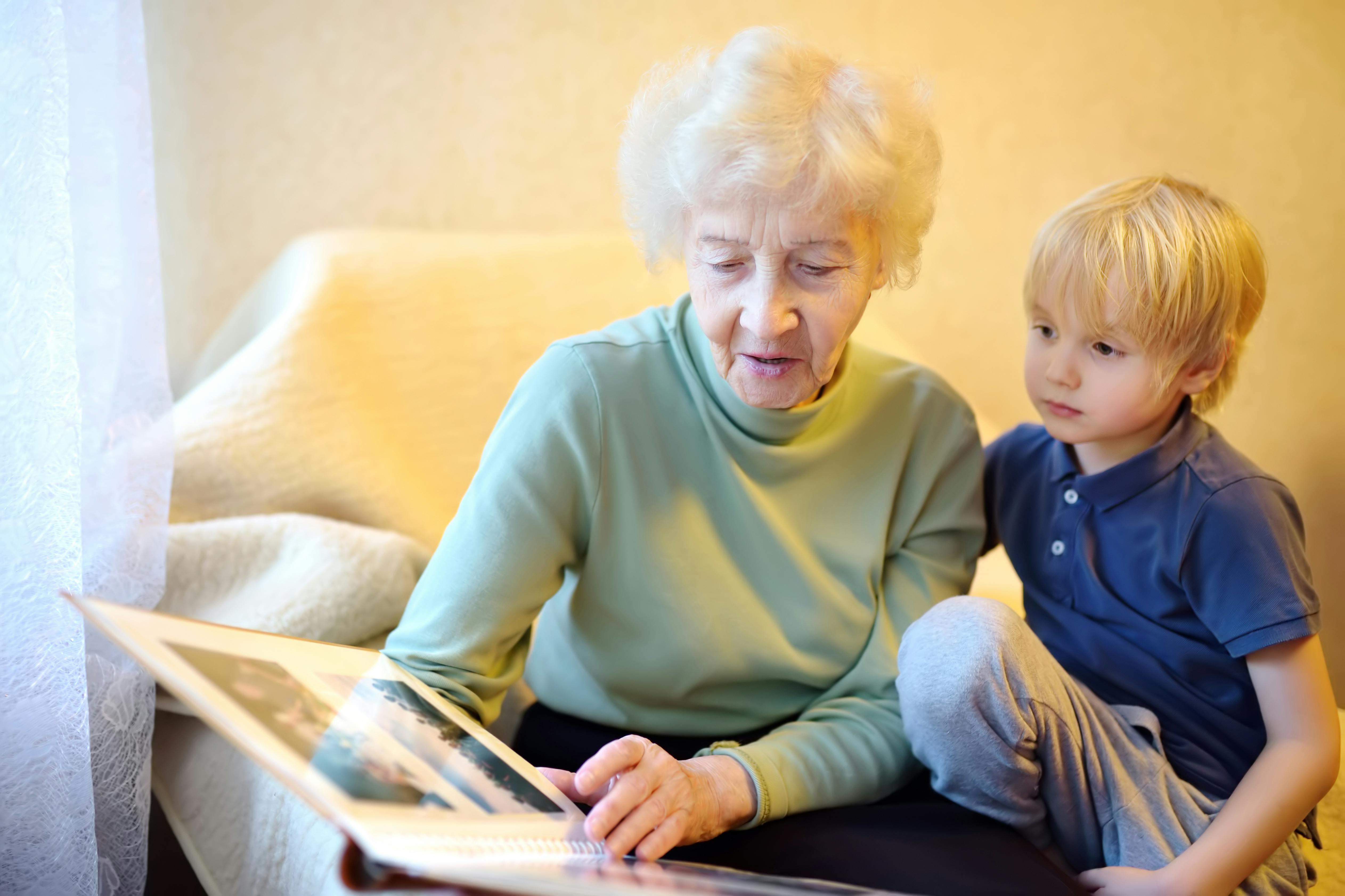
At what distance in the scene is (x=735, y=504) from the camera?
3.52ft

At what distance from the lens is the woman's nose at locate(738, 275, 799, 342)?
3.08 feet

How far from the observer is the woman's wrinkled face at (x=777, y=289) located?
92cm

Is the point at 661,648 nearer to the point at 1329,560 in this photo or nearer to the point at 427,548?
the point at 427,548

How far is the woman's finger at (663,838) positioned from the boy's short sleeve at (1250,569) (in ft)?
1.92

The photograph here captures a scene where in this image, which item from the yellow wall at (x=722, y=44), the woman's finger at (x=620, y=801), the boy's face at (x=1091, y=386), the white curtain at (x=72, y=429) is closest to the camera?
the woman's finger at (x=620, y=801)

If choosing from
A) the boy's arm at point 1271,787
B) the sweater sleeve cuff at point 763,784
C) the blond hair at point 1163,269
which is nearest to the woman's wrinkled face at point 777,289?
the blond hair at point 1163,269

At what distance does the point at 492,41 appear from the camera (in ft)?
6.21

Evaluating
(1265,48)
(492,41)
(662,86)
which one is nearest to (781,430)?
(662,86)

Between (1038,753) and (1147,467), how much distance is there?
1.09 feet

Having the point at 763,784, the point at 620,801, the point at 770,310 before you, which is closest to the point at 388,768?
the point at 620,801

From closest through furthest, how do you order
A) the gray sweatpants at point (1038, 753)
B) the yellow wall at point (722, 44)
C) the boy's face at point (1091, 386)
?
the gray sweatpants at point (1038, 753) → the boy's face at point (1091, 386) → the yellow wall at point (722, 44)

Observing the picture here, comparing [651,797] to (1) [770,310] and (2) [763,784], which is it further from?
(1) [770,310]

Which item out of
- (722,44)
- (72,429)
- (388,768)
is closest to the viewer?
(388,768)

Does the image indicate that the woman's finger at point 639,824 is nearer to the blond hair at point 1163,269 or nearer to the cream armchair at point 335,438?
the cream armchair at point 335,438
